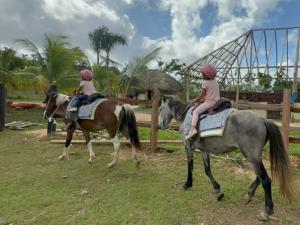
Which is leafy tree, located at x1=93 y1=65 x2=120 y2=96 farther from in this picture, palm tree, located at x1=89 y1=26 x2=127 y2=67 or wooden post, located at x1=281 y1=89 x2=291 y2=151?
palm tree, located at x1=89 y1=26 x2=127 y2=67

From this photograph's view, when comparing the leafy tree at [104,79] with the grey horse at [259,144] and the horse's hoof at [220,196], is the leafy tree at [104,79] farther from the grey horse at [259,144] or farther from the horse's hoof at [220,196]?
the grey horse at [259,144]

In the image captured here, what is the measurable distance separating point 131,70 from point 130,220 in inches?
589

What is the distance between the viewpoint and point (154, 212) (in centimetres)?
426

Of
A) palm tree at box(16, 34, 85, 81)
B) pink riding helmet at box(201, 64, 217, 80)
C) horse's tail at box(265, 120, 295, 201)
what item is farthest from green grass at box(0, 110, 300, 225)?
palm tree at box(16, 34, 85, 81)

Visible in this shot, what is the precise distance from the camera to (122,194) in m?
4.98

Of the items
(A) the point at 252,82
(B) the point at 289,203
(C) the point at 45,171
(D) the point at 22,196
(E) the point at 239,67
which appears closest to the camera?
(B) the point at 289,203

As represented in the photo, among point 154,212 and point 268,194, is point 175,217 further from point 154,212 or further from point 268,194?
point 268,194

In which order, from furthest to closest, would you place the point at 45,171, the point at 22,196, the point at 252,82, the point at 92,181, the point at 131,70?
the point at 252,82 < the point at 131,70 < the point at 45,171 < the point at 92,181 < the point at 22,196

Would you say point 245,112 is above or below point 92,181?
above

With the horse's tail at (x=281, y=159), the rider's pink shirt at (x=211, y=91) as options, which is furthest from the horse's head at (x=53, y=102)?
the horse's tail at (x=281, y=159)

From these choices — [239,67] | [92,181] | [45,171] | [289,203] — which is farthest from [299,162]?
[239,67]

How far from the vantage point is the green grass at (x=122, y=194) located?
4.16 meters

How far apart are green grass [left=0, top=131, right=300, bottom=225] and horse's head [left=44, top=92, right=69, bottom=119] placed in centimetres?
116

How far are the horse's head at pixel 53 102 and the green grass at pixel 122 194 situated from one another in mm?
1159
